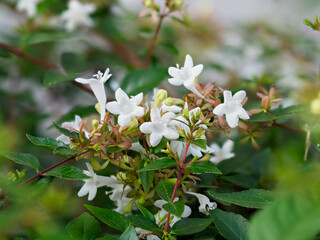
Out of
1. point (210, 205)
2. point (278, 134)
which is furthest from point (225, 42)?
point (210, 205)

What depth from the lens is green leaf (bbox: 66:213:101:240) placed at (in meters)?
0.49

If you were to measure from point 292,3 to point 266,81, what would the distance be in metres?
0.22

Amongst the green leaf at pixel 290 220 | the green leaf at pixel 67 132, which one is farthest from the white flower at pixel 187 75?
the green leaf at pixel 290 220

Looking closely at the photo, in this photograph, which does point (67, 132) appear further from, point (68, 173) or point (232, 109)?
point (232, 109)

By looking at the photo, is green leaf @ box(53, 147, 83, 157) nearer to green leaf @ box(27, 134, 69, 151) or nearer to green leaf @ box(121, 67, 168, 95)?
green leaf @ box(27, 134, 69, 151)

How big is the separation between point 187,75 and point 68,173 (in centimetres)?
21

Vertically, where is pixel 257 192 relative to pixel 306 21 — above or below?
below

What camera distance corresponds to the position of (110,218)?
477 mm

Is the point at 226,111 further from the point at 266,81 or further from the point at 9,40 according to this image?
the point at 9,40

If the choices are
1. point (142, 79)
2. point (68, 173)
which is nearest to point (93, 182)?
point (68, 173)

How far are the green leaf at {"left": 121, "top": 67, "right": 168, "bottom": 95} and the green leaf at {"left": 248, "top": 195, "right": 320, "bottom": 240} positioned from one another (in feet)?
1.55

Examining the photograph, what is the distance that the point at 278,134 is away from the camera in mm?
1006

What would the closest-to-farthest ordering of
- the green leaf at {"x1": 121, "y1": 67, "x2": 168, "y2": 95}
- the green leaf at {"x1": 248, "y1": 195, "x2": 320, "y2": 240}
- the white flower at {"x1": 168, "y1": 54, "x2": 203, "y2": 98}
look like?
the green leaf at {"x1": 248, "y1": 195, "x2": 320, "y2": 240} → the white flower at {"x1": 168, "y1": 54, "x2": 203, "y2": 98} → the green leaf at {"x1": 121, "y1": 67, "x2": 168, "y2": 95}

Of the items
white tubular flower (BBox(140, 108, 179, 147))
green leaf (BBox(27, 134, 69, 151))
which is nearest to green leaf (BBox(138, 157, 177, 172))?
white tubular flower (BBox(140, 108, 179, 147))
